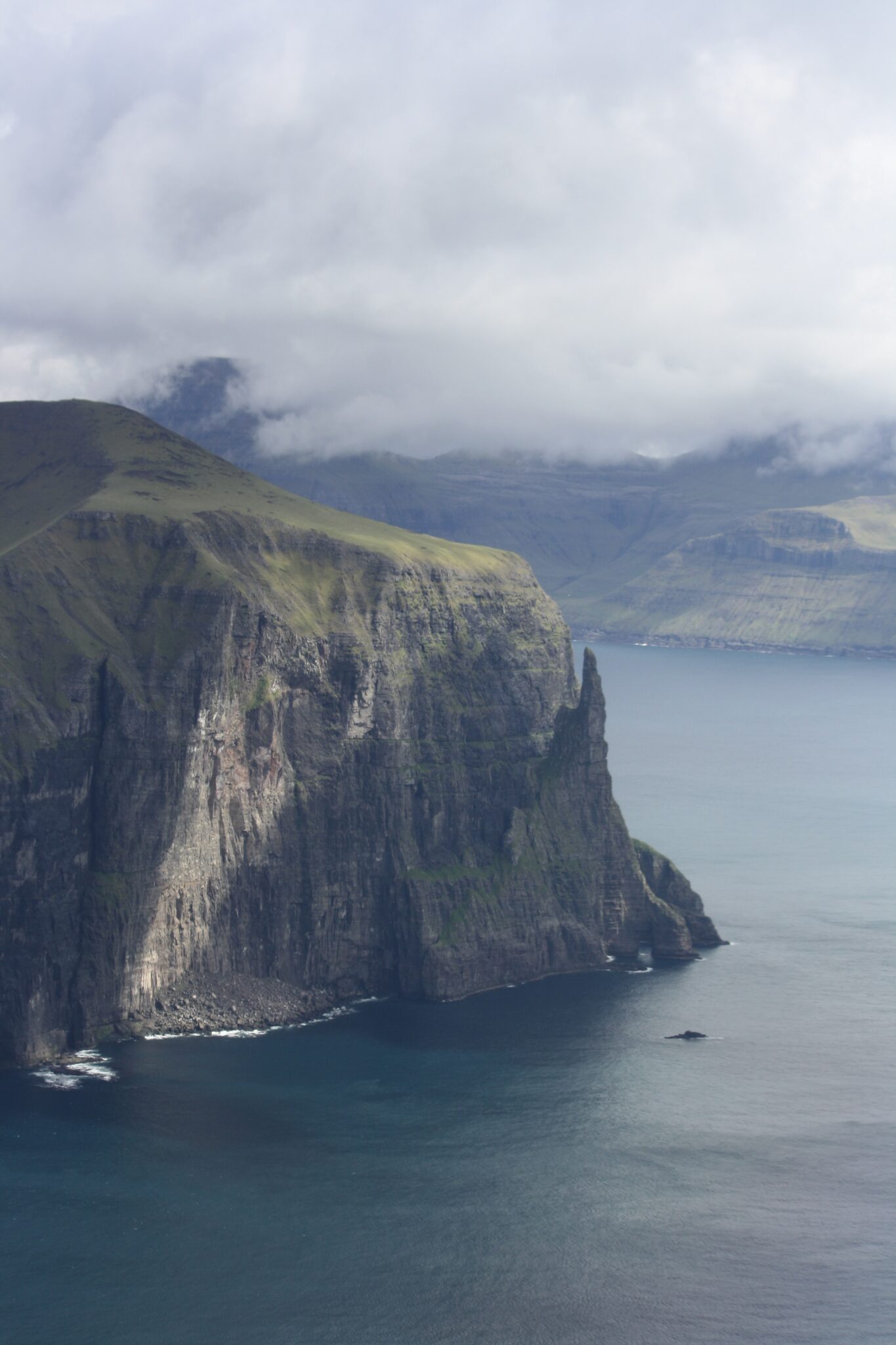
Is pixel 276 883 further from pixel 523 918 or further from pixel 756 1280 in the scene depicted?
pixel 756 1280

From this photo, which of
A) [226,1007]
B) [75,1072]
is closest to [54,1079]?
[75,1072]

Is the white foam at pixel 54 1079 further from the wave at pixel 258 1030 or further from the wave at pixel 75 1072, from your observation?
the wave at pixel 258 1030

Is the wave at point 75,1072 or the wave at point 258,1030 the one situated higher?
the wave at point 258,1030

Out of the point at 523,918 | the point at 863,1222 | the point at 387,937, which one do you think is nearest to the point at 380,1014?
the point at 387,937

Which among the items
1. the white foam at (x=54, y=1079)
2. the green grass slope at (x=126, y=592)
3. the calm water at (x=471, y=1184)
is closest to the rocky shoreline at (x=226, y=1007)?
the calm water at (x=471, y=1184)

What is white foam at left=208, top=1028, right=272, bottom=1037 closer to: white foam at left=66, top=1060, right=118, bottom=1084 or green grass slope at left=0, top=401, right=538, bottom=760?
white foam at left=66, top=1060, right=118, bottom=1084
